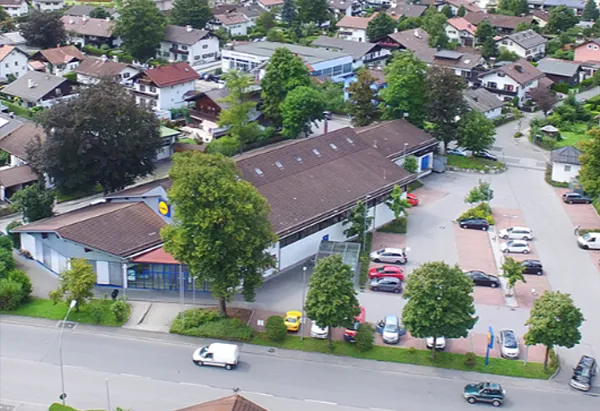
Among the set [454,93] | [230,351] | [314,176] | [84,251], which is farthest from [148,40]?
[230,351]

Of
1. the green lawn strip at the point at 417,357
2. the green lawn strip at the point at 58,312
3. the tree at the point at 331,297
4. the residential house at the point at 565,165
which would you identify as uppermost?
the tree at the point at 331,297

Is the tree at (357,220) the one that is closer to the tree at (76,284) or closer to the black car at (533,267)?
the black car at (533,267)

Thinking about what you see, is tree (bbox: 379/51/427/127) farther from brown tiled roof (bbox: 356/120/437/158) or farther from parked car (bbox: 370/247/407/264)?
parked car (bbox: 370/247/407/264)

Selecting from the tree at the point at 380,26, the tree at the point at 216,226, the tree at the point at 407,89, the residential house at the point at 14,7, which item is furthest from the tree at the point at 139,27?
the tree at the point at 216,226

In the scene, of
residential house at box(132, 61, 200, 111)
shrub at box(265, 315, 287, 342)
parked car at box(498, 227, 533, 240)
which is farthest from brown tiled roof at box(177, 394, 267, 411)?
residential house at box(132, 61, 200, 111)

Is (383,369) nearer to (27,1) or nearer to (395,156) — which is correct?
(395,156)

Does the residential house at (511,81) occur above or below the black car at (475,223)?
above
